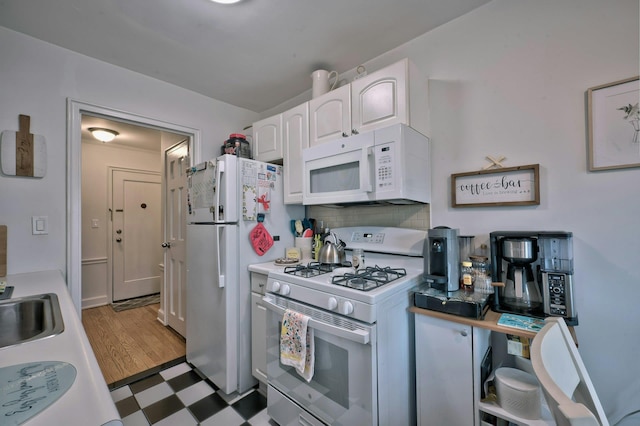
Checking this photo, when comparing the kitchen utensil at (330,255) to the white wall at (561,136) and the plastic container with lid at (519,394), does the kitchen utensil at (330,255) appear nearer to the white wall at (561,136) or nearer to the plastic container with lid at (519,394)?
the white wall at (561,136)

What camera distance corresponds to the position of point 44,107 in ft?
5.98

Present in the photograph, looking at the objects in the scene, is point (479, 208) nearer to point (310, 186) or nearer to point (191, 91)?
point (310, 186)

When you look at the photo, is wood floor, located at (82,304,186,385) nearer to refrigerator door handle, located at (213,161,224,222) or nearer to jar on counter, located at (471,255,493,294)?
refrigerator door handle, located at (213,161,224,222)

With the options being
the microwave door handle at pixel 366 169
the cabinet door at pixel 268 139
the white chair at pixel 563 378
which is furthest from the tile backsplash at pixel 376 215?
the white chair at pixel 563 378

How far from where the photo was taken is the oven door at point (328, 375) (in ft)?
3.96

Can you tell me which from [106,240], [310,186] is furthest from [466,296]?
[106,240]

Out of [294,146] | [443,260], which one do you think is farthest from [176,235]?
[443,260]

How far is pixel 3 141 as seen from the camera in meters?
1.67

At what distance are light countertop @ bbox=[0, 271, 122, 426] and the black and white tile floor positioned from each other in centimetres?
106

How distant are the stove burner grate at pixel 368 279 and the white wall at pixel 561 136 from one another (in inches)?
19.7

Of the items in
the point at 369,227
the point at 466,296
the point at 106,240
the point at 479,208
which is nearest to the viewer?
the point at 466,296

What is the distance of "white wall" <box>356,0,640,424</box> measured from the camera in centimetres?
123

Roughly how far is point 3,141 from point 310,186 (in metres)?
1.92

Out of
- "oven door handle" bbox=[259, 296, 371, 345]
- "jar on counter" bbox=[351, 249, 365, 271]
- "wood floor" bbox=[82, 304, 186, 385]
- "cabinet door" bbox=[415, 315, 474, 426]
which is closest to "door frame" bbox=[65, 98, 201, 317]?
"wood floor" bbox=[82, 304, 186, 385]
